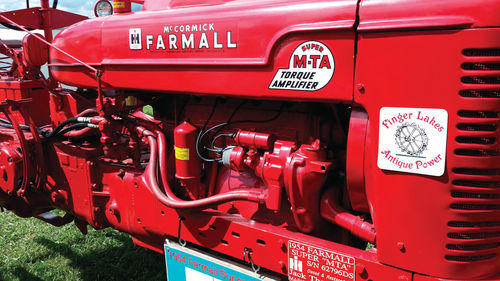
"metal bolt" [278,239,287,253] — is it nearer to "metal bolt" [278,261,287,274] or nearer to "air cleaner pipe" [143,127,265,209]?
"metal bolt" [278,261,287,274]

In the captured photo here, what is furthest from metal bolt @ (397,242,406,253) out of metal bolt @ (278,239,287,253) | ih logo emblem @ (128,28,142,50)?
ih logo emblem @ (128,28,142,50)

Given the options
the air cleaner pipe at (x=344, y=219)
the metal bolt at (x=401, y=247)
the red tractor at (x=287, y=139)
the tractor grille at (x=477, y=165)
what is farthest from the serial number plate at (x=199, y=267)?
the tractor grille at (x=477, y=165)

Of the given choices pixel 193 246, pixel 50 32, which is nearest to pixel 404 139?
pixel 193 246

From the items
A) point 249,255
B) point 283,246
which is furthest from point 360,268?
point 249,255

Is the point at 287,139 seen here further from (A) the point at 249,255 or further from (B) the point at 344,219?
(A) the point at 249,255

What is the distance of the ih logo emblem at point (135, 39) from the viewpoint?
2.16 m

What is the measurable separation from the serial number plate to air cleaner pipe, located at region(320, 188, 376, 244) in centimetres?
39

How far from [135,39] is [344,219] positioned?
4.25 feet

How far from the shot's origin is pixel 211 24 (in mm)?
1887

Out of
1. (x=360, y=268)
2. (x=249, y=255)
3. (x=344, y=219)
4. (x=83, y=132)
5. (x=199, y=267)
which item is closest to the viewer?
(x=360, y=268)

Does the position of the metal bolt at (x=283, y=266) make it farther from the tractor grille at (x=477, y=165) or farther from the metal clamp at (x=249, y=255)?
the tractor grille at (x=477, y=165)

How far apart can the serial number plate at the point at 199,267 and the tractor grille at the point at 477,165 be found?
837 millimetres

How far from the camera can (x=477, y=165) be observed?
1.39 metres

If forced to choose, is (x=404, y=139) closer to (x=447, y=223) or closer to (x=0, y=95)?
(x=447, y=223)
